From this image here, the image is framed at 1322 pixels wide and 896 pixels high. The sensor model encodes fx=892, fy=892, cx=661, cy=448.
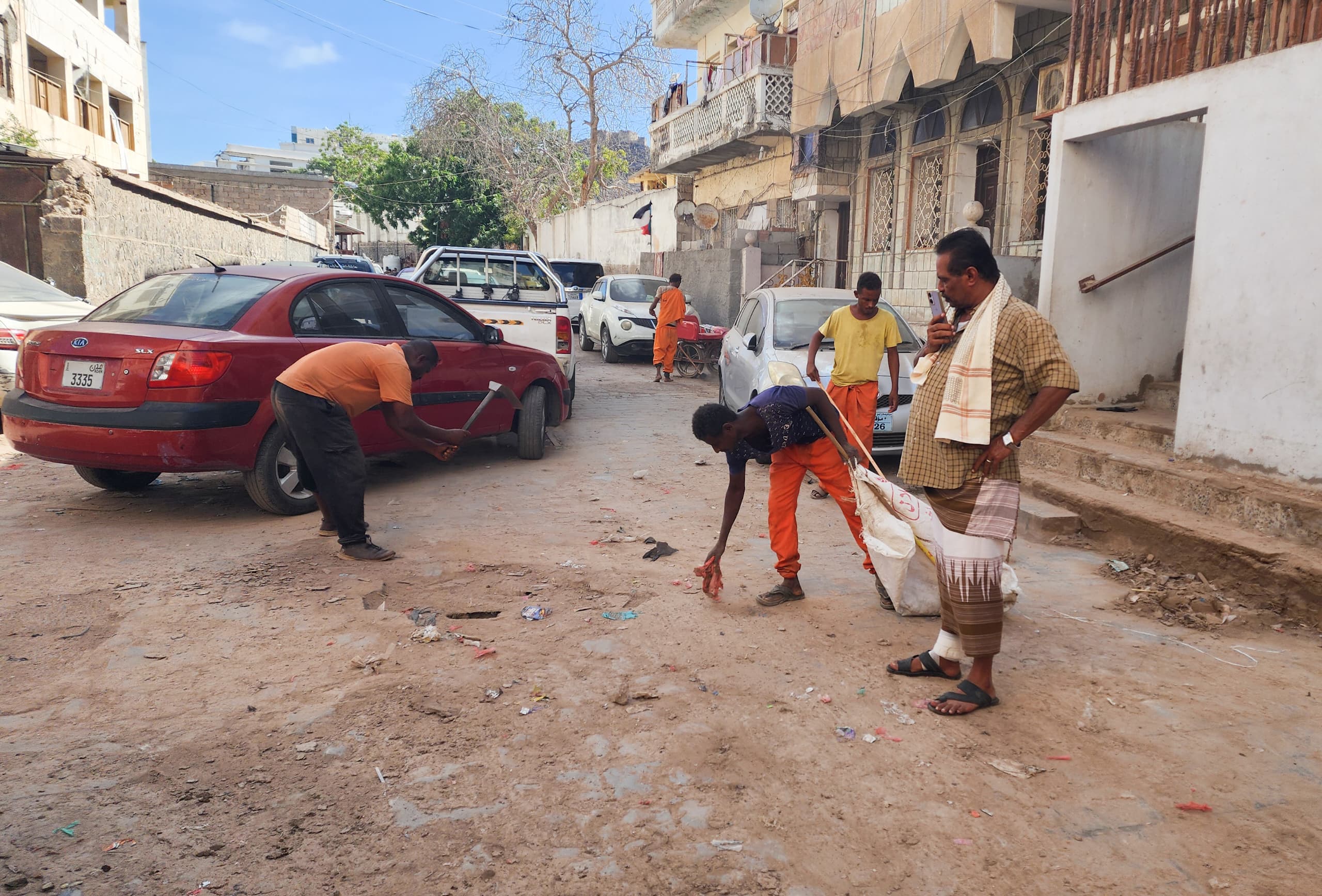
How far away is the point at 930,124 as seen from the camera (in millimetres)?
13516

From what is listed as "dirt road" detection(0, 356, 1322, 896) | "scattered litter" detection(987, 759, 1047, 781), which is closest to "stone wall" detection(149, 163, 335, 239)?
"dirt road" detection(0, 356, 1322, 896)

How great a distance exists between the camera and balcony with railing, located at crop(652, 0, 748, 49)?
21.1m

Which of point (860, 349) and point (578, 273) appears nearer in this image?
point (860, 349)

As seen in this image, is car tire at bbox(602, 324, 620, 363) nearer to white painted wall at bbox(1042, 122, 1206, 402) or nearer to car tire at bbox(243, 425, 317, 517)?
white painted wall at bbox(1042, 122, 1206, 402)

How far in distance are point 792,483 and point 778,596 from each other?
58 cm

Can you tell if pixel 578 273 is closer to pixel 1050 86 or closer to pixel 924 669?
pixel 1050 86

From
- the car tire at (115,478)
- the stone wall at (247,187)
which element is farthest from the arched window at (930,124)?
the stone wall at (247,187)

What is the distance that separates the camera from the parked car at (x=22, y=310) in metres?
7.80

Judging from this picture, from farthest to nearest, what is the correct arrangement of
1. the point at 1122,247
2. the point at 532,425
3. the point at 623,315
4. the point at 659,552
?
the point at 623,315
the point at 532,425
the point at 1122,247
the point at 659,552

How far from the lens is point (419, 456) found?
317 inches

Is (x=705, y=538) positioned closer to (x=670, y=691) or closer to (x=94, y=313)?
(x=670, y=691)

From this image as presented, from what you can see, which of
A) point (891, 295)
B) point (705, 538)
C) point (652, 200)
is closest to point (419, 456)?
point (705, 538)

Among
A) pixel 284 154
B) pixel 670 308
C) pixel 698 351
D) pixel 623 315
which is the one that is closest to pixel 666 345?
pixel 670 308

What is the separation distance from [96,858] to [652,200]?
2437cm
